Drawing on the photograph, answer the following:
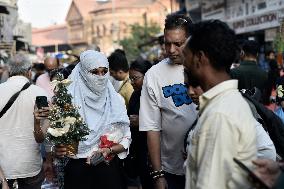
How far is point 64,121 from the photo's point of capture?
176 inches

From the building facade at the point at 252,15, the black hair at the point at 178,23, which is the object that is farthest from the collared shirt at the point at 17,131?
the building facade at the point at 252,15

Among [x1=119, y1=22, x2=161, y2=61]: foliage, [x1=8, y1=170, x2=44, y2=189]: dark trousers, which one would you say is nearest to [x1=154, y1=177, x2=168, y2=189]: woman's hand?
[x1=8, y1=170, x2=44, y2=189]: dark trousers

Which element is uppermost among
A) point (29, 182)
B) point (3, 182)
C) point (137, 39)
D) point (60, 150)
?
point (137, 39)

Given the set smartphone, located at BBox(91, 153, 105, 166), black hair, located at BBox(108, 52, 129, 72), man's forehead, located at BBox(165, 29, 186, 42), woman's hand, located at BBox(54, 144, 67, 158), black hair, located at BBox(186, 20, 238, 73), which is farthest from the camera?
black hair, located at BBox(108, 52, 129, 72)

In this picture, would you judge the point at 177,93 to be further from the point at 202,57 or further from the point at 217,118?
A: the point at 217,118

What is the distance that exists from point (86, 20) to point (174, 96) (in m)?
105

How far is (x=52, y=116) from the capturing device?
4551 mm

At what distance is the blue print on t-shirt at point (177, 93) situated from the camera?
4.23 m

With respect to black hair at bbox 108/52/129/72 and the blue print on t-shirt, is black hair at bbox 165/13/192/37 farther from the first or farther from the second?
black hair at bbox 108/52/129/72

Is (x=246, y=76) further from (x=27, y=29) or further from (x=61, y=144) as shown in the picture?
(x=27, y=29)

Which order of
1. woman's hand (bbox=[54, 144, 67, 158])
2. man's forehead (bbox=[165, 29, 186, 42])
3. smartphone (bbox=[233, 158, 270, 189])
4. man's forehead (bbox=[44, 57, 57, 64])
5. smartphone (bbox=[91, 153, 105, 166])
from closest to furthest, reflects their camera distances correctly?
smartphone (bbox=[233, 158, 270, 189])
man's forehead (bbox=[165, 29, 186, 42])
woman's hand (bbox=[54, 144, 67, 158])
smartphone (bbox=[91, 153, 105, 166])
man's forehead (bbox=[44, 57, 57, 64])

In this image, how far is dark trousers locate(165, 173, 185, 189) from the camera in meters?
4.36

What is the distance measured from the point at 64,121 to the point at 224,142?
2.27 m

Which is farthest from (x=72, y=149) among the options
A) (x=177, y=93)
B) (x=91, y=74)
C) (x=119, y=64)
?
(x=119, y=64)
